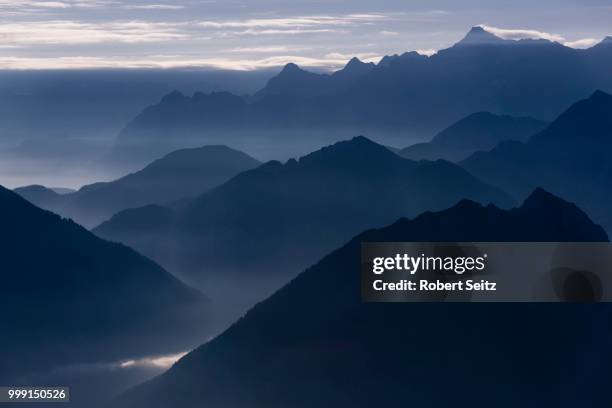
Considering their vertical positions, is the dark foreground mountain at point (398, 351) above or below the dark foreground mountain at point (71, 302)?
below

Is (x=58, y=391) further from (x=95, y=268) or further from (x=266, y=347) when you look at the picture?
(x=95, y=268)

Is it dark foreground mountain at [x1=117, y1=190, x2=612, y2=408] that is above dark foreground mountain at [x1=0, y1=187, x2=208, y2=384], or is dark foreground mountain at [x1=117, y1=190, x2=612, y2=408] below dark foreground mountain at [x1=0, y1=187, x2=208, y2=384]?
below

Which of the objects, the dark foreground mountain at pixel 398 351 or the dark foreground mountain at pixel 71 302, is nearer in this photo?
the dark foreground mountain at pixel 398 351

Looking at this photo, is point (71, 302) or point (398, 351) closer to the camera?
point (398, 351)

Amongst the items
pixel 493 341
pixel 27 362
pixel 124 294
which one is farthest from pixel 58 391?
pixel 124 294

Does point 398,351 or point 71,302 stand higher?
point 71,302

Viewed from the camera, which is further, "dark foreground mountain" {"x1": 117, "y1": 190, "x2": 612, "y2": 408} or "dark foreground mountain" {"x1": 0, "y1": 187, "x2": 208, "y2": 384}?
"dark foreground mountain" {"x1": 0, "y1": 187, "x2": 208, "y2": 384}
